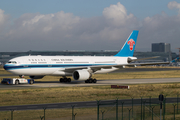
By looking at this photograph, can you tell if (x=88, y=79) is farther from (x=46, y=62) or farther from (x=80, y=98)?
(x=80, y=98)

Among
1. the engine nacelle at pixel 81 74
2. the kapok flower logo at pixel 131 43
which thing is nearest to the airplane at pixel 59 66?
the engine nacelle at pixel 81 74

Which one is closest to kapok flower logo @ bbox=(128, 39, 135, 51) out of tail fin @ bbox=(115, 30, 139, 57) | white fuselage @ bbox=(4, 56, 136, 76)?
tail fin @ bbox=(115, 30, 139, 57)

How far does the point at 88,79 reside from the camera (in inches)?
2249

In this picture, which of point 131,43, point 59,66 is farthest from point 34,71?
point 131,43

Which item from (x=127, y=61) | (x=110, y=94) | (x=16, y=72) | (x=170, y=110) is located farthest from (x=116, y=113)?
(x=127, y=61)

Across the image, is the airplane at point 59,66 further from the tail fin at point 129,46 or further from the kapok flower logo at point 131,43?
the kapok flower logo at point 131,43

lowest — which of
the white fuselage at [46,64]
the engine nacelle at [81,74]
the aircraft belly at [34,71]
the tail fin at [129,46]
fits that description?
the engine nacelle at [81,74]

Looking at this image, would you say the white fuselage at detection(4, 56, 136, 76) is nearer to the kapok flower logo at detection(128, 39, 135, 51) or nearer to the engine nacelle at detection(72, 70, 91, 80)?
the engine nacelle at detection(72, 70, 91, 80)

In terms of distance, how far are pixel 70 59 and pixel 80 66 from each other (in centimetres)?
282

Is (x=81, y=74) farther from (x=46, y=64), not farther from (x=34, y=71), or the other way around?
(x=34, y=71)

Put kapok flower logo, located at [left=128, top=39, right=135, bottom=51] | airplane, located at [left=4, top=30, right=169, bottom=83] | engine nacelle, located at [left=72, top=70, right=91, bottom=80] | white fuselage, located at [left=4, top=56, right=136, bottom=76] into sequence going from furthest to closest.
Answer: kapok flower logo, located at [left=128, top=39, right=135, bottom=51] < engine nacelle, located at [left=72, top=70, right=91, bottom=80] < airplane, located at [left=4, top=30, right=169, bottom=83] < white fuselage, located at [left=4, top=56, right=136, bottom=76]

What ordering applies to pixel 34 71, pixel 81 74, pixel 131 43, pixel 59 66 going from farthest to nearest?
pixel 131 43
pixel 59 66
pixel 81 74
pixel 34 71

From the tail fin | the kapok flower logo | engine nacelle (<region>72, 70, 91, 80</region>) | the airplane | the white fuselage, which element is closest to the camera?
the white fuselage

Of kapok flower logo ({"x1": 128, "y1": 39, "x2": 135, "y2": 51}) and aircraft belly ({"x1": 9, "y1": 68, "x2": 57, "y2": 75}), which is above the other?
kapok flower logo ({"x1": 128, "y1": 39, "x2": 135, "y2": 51})
